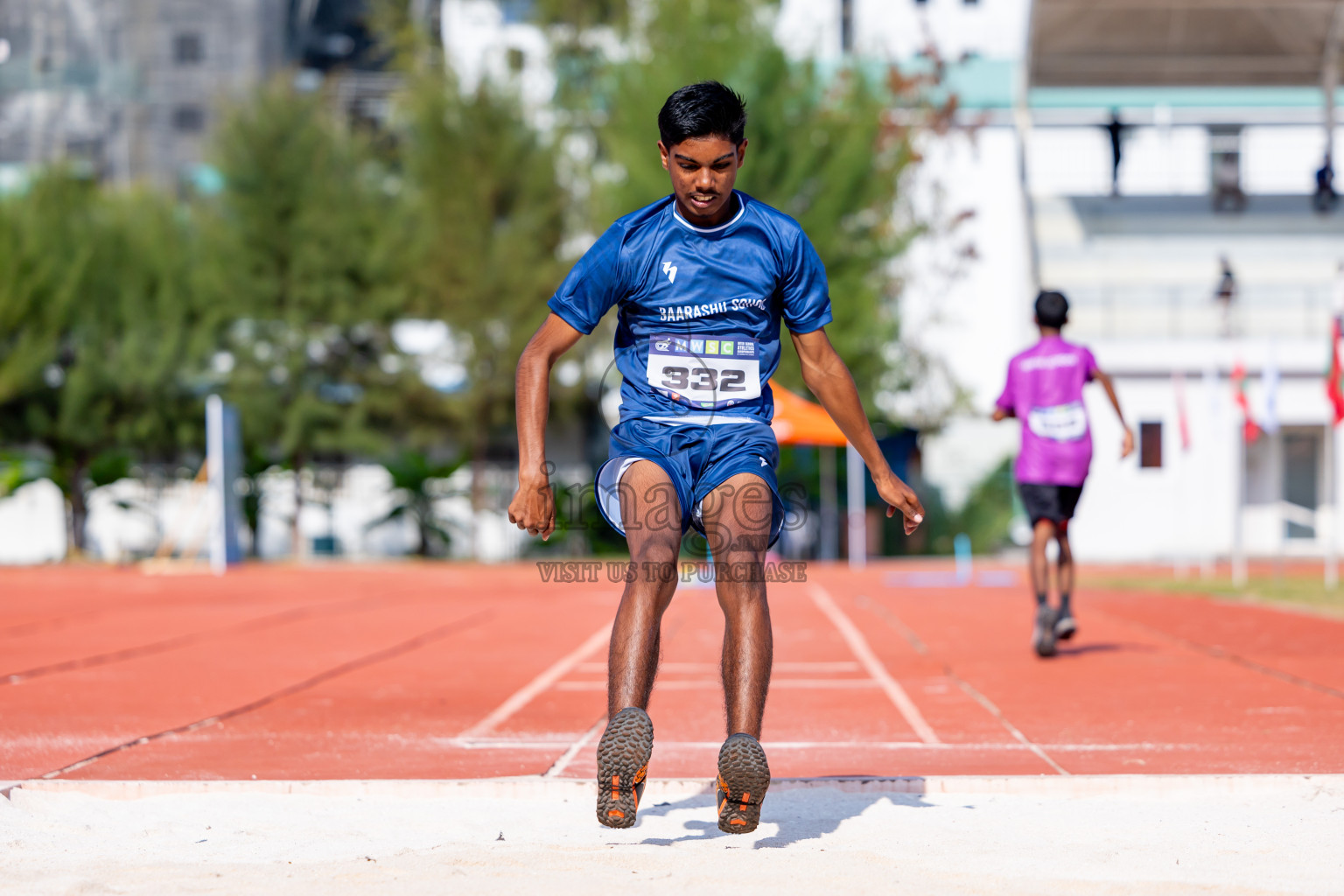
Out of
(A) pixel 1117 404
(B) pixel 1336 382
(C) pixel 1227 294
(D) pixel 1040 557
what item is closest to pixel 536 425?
(D) pixel 1040 557

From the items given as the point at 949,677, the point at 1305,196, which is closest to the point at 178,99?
the point at 1305,196

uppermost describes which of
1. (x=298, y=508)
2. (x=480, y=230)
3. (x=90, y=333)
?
(x=480, y=230)

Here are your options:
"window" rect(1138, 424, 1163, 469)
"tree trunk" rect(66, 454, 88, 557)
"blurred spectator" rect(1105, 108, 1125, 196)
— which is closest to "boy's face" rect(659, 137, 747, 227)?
"window" rect(1138, 424, 1163, 469)

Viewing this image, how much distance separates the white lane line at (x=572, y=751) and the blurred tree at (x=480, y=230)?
19935 millimetres

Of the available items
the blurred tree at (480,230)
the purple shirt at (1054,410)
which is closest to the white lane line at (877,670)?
the purple shirt at (1054,410)

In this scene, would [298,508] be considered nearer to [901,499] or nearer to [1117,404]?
[1117,404]

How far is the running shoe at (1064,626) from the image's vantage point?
27.8ft

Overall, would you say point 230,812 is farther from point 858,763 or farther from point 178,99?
point 178,99

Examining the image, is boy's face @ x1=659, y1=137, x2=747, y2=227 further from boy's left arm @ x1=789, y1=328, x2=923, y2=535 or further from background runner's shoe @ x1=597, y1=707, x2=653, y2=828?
background runner's shoe @ x1=597, y1=707, x2=653, y2=828

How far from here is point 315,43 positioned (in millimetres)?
47969

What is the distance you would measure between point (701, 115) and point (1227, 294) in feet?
82.8

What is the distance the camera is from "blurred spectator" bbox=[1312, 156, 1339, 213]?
27.9m

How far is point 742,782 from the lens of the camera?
3.61 meters

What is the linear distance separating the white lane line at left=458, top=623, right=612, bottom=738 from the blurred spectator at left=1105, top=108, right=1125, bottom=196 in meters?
22.2
